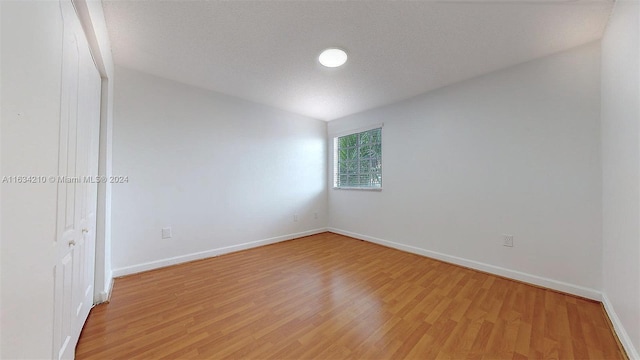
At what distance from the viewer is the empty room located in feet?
3.24

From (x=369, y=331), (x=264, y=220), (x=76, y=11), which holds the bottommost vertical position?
(x=369, y=331)

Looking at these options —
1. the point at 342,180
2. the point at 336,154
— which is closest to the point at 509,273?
the point at 342,180

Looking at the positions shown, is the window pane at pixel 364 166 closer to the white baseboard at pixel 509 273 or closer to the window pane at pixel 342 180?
the window pane at pixel 342 180

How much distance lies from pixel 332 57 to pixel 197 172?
223 centimetres

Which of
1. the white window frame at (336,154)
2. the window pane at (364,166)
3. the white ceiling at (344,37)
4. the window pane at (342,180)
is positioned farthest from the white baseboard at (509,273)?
the white ceiling at (344,37)

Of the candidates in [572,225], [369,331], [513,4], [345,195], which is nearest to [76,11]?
[369,331]

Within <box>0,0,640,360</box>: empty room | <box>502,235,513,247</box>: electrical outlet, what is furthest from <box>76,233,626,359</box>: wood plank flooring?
<box>502,235,513,247</box>: electrical outlet

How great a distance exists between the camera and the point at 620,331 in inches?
56.4

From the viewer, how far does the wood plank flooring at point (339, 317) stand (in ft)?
4.40

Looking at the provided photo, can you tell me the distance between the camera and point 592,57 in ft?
6.37

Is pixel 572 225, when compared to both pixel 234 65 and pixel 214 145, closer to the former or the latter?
pixel 234 65

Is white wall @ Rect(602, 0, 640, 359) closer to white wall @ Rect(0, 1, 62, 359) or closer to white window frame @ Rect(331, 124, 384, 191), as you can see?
white window frame @ Rect(331, 124, 384, 191)

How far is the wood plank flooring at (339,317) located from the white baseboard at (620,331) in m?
0.05

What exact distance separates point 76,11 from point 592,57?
3927mm
